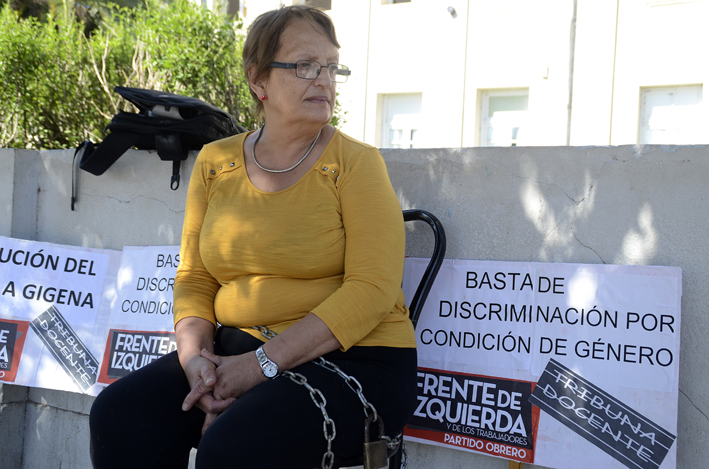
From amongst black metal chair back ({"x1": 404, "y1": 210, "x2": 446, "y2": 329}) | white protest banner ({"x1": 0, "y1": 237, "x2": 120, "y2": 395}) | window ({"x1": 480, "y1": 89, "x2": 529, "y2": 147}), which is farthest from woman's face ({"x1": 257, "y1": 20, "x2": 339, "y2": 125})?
window ({"x1": 480, "y1": 89, "x2": 529, "y2": 147})

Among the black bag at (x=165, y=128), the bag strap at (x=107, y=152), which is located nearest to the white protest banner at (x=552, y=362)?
the black bag at (x=165, y=128)

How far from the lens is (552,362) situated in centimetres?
241

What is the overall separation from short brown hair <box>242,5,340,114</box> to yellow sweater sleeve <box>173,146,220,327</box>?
0.42 meters

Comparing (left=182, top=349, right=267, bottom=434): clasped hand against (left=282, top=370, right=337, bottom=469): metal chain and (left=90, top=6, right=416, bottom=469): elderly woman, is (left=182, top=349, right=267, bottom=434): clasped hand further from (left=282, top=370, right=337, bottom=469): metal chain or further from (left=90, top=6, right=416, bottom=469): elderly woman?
(left=282, top=370, right=337, bottom=469): metal chain

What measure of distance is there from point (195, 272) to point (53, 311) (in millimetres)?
1614

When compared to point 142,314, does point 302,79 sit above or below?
above

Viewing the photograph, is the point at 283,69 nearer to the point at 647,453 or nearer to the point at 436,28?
the point at 647,453

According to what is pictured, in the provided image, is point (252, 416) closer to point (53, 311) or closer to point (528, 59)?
point (53, 311)

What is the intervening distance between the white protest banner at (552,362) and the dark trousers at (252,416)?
0.60 m

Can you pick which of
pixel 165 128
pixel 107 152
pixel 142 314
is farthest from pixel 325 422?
pixel 107 152

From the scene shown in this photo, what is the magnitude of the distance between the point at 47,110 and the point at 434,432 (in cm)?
732

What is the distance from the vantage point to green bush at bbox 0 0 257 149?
7879 mm

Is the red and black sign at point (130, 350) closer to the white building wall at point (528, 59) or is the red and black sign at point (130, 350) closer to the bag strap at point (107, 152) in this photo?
the bag strap at point (107, 152)

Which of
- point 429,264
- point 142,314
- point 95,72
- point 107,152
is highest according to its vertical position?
point 95,72
